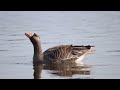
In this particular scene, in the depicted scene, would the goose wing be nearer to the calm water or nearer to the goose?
the goose

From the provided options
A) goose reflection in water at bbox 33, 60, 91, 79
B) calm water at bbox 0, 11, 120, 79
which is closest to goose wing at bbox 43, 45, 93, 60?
goose reflection in water at bbox 33, 60, 91, 79

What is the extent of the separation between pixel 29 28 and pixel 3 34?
2.78 meters

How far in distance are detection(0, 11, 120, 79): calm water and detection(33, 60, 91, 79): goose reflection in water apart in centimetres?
16

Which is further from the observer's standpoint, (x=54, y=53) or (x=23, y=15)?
(x=23, y=15)

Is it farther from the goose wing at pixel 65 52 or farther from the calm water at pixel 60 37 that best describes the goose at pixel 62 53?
the calm water at pixel 60 37

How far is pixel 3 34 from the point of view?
22734 mm

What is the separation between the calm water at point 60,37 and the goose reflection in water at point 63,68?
0.16 meters

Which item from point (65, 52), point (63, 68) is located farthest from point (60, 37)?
point (63, 68)

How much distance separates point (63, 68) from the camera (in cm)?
1488

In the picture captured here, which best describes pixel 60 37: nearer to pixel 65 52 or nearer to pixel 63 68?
pixel 65 52

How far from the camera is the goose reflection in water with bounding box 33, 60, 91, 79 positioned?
13.7m
